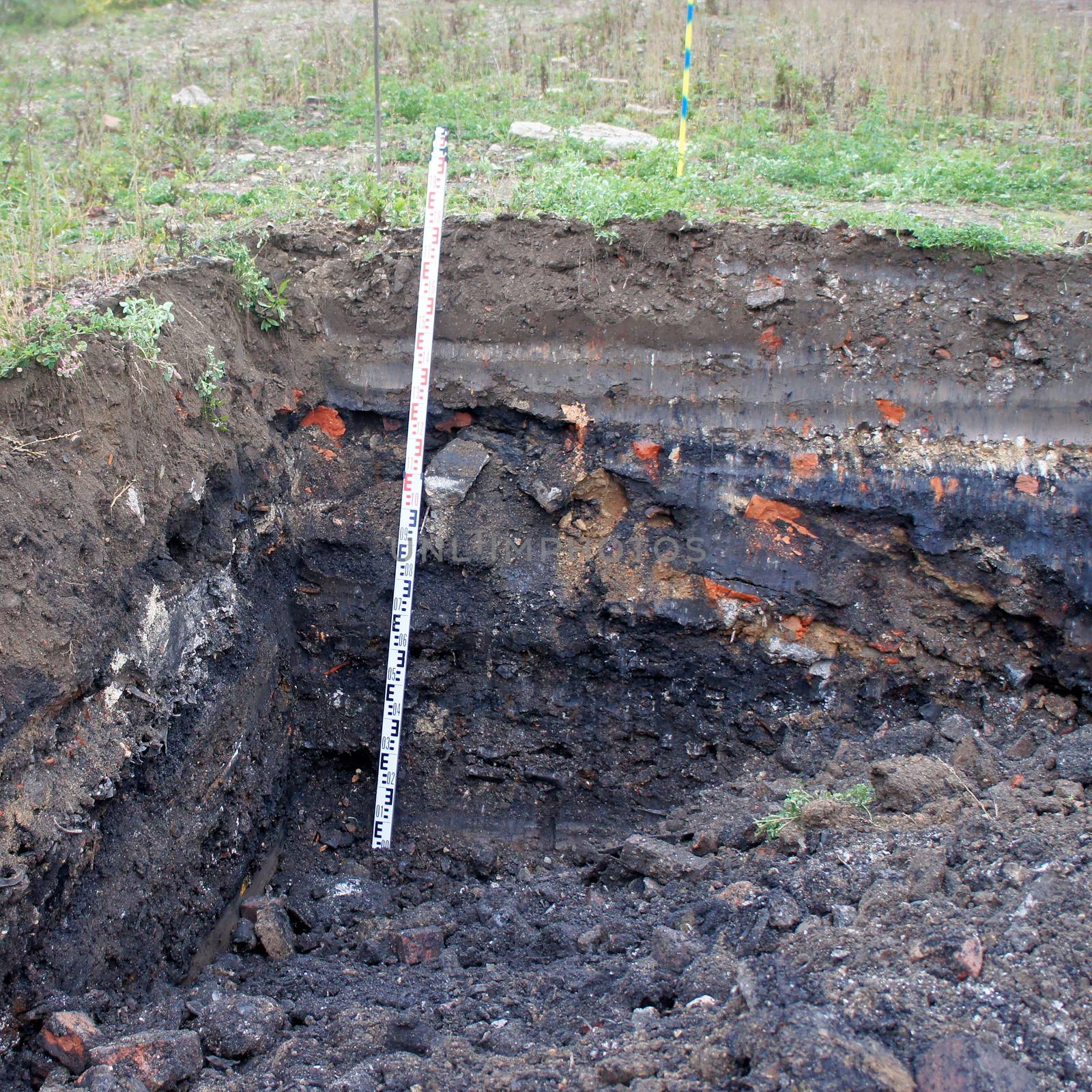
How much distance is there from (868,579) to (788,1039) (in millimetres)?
2887

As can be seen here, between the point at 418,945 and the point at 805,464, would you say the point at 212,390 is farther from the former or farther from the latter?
the point at 805,464

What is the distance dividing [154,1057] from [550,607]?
9.09ft

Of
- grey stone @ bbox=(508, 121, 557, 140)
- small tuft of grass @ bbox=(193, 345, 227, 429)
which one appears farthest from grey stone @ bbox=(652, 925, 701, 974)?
grey stone @ bbox=(508, 121, 557, 140)

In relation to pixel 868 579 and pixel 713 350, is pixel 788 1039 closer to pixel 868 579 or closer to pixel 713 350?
pixel 868 579

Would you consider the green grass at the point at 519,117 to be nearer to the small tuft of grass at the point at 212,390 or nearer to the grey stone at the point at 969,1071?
the small tuft of grass at the point at 212,390

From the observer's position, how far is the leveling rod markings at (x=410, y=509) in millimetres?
4738

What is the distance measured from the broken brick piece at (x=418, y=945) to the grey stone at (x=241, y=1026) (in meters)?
0.75

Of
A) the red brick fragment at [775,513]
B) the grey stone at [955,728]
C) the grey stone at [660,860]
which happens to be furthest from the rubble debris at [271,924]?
the grey stone at [955,728]

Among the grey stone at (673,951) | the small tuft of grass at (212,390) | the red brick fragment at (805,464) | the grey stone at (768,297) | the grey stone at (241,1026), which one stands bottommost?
the grey stone at (241,1026)

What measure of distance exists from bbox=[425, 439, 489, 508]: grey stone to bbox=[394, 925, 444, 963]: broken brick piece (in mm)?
2096

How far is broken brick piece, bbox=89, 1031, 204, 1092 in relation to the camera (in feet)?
9.05

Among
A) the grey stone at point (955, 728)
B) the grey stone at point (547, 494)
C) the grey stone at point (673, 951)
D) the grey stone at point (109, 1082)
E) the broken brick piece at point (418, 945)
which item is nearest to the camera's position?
the grey stone at point (109, 1082)

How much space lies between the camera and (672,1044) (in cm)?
261

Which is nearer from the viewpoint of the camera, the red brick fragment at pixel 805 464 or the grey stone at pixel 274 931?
the grey stone at pixel 274 931
